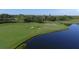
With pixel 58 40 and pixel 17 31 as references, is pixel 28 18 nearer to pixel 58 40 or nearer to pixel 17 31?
pixel 17 31

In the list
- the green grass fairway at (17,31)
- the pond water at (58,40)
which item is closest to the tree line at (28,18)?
the green grass fairway at (17,31)

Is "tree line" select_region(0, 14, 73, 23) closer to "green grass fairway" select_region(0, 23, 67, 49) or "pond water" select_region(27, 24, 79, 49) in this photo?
"green grass fairway" select_region(0, 23, 67, 49)

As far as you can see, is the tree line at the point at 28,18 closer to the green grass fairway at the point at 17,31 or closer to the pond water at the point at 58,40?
the green grass fairway at the point at 17,31

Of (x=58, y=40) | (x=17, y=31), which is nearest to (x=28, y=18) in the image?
(x=17, y=31)

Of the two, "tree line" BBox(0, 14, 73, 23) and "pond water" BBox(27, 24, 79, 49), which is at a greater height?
"tree line" BBox(0, 14, 73, 23)

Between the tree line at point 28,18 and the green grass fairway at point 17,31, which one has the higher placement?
the tree line at point 28,18

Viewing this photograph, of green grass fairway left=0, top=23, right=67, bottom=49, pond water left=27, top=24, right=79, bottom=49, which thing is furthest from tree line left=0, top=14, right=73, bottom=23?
pond water left=27, top=24, right=79, bottom=49
